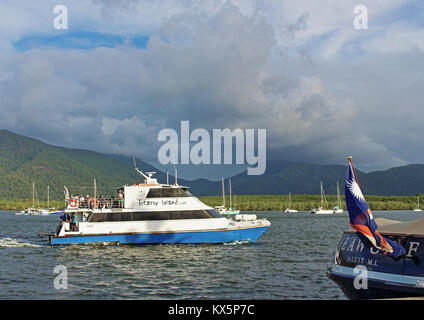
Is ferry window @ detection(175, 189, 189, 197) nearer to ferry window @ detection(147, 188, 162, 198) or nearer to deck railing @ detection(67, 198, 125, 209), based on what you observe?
ferry window @ detection(147, 188, 162, 198)

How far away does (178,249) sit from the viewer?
32219 millimetres

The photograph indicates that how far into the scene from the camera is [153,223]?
3381cm

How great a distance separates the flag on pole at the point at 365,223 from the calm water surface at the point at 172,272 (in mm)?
6118

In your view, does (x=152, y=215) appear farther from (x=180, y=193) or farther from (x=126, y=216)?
(x=180, y=193)

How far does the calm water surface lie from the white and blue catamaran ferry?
75 cm

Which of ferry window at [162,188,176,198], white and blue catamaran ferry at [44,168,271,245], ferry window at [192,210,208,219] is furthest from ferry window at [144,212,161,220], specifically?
ferry window at [192,210,208,219]

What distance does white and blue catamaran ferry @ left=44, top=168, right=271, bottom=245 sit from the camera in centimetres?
3372

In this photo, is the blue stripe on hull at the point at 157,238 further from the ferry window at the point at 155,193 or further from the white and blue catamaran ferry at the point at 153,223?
the ferry window at the point at 155,193

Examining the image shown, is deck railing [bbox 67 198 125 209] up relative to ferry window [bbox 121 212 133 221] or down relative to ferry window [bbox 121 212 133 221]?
up

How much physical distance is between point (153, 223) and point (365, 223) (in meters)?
24.3

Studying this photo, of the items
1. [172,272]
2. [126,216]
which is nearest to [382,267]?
[172,272]
